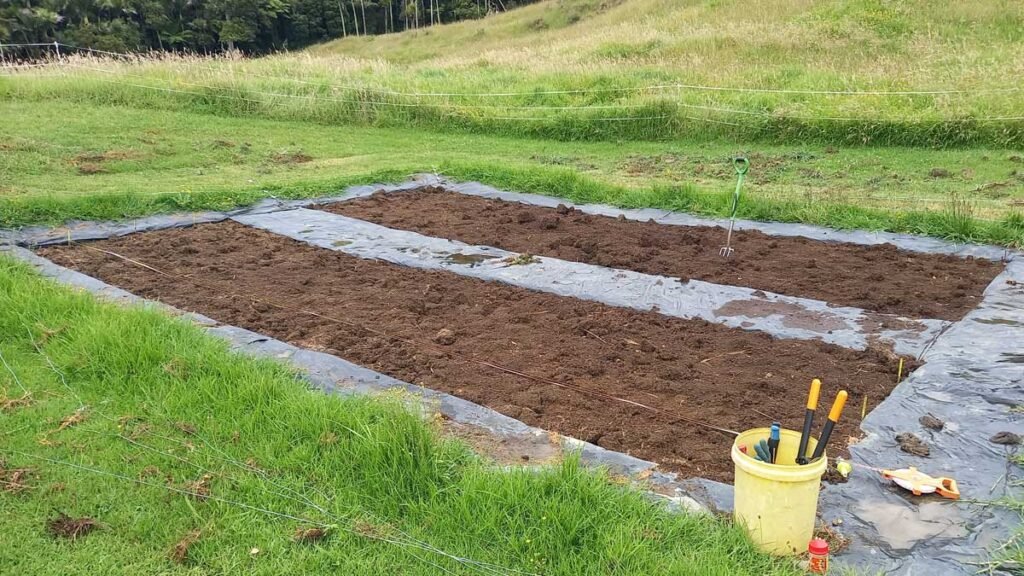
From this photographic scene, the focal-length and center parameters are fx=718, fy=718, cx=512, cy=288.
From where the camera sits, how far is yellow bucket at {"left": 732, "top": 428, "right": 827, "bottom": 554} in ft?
7.00

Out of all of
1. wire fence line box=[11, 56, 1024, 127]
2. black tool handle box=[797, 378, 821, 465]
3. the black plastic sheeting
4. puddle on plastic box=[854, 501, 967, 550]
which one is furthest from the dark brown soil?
wire fence line box=[11, 56, 1024, 127]

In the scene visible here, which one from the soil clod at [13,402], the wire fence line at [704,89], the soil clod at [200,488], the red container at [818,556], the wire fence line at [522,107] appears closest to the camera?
the red container at [818,556]

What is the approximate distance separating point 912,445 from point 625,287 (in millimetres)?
2172

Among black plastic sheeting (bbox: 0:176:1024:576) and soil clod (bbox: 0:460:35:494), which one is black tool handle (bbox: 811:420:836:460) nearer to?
black plastic sheeting (bbox: 0:176:1024:576)

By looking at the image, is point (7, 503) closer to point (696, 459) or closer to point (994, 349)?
point (696, 459)

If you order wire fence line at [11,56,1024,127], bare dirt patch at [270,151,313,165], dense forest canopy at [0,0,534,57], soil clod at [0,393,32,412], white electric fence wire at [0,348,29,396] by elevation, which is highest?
dense forest canopy at [0,0,534,57]

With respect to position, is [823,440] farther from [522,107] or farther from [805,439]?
[522,107]

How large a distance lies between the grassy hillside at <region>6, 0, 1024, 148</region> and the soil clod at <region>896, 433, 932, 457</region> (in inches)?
323

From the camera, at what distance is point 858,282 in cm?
475

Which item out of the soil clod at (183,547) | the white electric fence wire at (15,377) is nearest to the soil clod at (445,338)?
the soil clod at (183,547)

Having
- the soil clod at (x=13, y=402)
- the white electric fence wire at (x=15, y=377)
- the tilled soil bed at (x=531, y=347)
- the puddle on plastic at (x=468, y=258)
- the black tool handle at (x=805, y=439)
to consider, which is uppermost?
the black tool handle at (x=805, y=439)

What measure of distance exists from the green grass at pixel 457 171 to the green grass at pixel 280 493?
3.83m

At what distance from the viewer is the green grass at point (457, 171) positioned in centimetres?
623

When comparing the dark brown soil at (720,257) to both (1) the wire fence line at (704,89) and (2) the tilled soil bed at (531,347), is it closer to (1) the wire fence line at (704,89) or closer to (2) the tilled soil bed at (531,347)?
(2) the tilled soil bed at (531,347)
